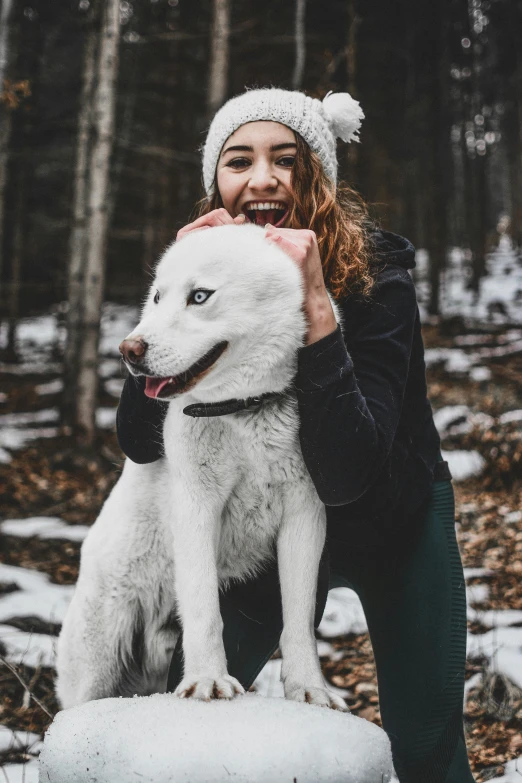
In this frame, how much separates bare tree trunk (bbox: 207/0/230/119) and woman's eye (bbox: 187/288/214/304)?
276 inches

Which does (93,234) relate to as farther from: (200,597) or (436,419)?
(200,597)

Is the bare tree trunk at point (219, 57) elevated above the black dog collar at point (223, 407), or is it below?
above

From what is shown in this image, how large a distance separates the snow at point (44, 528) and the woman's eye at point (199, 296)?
12.5 ft

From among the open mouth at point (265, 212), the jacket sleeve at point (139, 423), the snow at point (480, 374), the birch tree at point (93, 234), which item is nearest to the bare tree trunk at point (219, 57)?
the birch tree at point (93, 234)

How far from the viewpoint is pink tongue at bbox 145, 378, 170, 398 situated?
1.45 meters

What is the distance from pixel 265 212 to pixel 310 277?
1.47ft

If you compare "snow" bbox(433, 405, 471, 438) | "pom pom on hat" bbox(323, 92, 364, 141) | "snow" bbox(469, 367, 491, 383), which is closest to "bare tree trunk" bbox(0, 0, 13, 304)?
"pom pom on hat" bbox(323, 92, 364, 141)

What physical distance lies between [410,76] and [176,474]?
1922 cm

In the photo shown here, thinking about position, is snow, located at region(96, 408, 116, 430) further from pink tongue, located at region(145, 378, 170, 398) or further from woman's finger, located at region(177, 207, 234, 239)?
pink tongue, located at region(145, 378, 170, 398)

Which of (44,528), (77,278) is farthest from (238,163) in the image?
(77,278)

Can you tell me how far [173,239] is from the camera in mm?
2838

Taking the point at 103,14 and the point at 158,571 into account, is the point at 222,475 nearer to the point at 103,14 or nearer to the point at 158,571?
the point at 158,571

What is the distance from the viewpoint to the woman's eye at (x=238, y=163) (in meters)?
1.99

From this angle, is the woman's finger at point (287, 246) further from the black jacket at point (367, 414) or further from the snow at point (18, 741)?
the snow at point (18, 741)
